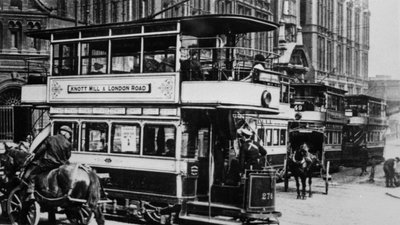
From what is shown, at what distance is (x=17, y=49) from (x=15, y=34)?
858 mm

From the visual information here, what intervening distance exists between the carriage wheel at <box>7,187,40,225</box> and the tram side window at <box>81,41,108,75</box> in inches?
156

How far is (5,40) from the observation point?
99.6ft

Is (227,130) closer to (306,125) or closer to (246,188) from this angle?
(246,188)

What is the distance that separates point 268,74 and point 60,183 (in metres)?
5.39

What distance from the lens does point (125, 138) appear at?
1412 cm

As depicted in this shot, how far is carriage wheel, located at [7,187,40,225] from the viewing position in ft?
38.4

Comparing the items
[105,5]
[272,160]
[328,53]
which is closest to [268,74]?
[272,160]

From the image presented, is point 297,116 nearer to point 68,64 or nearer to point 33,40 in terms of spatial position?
point 33,40

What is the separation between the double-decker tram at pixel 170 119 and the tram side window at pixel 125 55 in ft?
0.09

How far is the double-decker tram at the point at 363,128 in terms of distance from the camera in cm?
3569

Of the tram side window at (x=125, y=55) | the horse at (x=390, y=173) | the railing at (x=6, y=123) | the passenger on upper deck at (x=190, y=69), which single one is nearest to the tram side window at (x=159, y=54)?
the passenger on upper deck at (x=190, y=69)

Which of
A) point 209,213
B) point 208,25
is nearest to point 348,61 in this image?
point 208,25

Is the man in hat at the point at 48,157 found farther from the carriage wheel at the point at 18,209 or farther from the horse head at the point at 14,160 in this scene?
the horse head at the point at 14,160

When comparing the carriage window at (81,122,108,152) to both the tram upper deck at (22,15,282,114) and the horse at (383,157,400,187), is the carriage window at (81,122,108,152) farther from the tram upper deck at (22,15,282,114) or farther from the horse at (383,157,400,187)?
the horse at (383,157,400,187)
